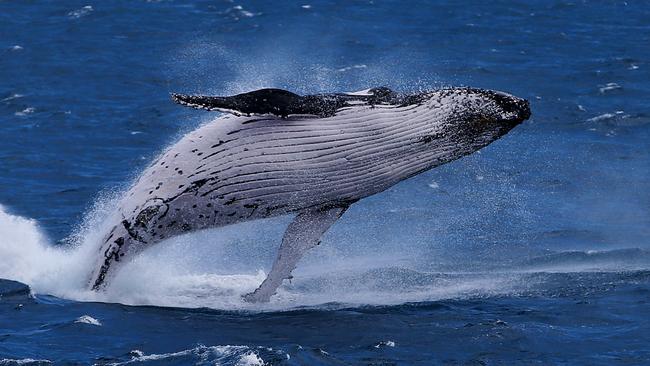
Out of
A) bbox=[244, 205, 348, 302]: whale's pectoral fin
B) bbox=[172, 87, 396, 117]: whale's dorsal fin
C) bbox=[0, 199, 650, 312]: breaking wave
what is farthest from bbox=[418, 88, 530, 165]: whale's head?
bbox=[0, 199, 650, 312]: breaking wave

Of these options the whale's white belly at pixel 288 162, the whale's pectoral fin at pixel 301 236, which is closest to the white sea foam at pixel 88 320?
the whale's white belly at pixel 288 162

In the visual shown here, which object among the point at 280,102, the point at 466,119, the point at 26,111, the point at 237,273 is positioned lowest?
the point at 237,273

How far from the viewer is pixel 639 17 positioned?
4981 centimetres

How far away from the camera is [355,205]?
1160 inches

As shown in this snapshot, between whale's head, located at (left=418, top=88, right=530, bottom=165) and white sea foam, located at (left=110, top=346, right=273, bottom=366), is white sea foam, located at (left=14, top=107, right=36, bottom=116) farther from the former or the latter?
white sea foam, located at (left=110, top=346, right=273, bottom=366)

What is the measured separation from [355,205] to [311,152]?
30.2ft

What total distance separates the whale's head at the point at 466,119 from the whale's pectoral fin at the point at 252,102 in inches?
82.3

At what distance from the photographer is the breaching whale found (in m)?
20.3

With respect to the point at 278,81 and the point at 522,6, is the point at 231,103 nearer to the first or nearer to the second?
the point at 278,81

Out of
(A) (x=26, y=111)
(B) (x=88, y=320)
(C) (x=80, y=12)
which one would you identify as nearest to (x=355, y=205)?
(B) (x=88, y=320)

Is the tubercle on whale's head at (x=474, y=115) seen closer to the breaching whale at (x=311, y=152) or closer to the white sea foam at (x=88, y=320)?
the breaching whale at (x=311, y=152)

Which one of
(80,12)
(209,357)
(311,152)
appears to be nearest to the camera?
(209,357)

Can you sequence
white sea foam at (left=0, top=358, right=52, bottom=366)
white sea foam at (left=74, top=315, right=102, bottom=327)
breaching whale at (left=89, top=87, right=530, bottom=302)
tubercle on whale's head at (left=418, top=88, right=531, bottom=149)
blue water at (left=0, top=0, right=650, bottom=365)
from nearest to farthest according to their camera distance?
white sea foam at (left=0, top=358, right=52, bottom=366) < blue water at (left=0, top=0, right=650, bottom=365) < white sea foam at (left=74, top=315, right=102, bottom=327) < tubercle on whale's head at (left=418, top=88, right=531, bottom=149) < breaching whale at (left=89, top=87, right=530, bottom=302)

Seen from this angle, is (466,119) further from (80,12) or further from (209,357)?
(80,12)
